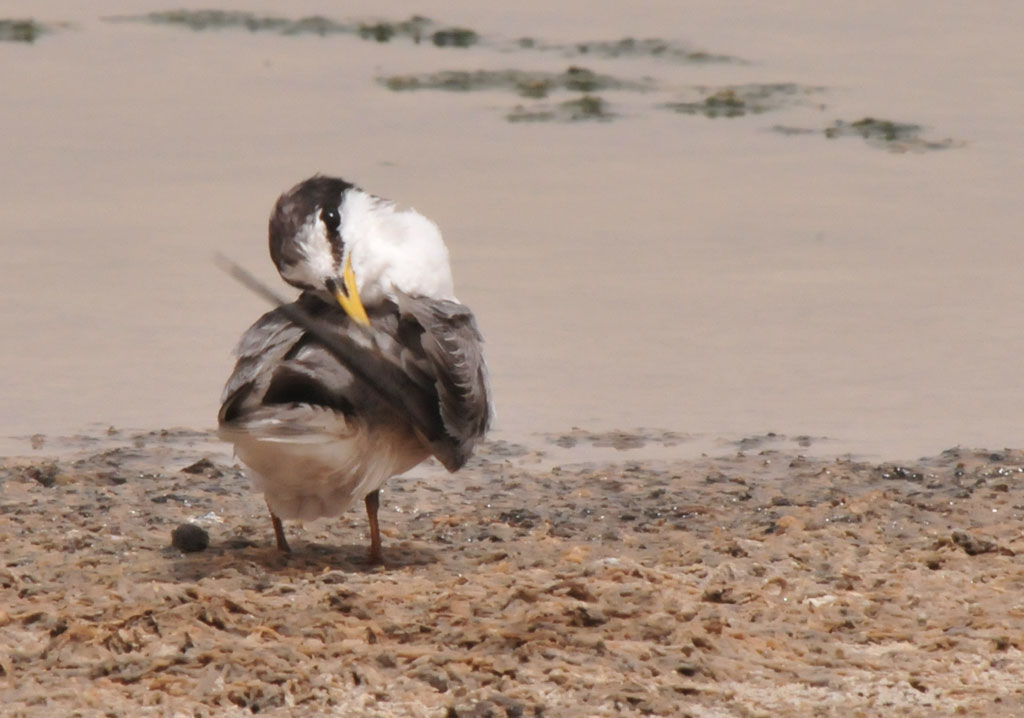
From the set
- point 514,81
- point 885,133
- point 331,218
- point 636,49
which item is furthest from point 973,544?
point 636,49

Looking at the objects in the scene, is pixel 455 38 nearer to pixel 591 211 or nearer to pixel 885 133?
pixel 885 133

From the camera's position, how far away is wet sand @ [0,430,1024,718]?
4.16 m

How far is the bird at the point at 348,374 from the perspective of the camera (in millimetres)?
5098

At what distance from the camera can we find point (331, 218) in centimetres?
591

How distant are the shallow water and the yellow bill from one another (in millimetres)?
1557

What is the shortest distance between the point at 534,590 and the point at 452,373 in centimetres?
85

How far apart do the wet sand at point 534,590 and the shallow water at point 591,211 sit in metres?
0.59

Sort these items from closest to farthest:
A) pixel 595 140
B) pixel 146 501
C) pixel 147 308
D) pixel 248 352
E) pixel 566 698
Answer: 1. pixel 566 698
2. pixel 248 352
3. pixel 146 501
4. pixel 147 308
5. pixel 595 140

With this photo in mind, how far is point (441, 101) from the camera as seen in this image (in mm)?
12531

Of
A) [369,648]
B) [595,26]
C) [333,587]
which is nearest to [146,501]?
[333,587]

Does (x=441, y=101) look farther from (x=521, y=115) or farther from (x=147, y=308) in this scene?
(x=147, y=308)

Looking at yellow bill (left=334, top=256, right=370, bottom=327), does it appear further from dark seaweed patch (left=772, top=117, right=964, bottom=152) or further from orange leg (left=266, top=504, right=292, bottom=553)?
dark seaweed patch (left=772, top=117, right=964, bottom=152)

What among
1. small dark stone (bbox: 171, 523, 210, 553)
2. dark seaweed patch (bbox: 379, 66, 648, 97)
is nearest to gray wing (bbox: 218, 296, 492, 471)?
small dark stone (bbox: 171, 523, 210, 553)

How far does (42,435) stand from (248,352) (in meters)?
1.91
